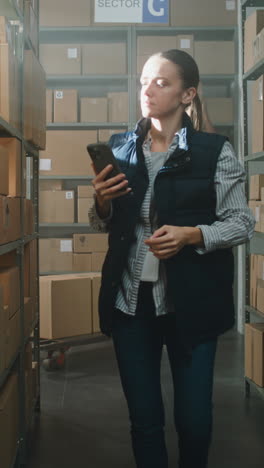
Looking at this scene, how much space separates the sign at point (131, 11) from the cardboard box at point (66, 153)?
97 centimetres

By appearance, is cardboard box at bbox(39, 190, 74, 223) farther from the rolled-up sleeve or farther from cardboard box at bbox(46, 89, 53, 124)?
the rolled-up sleeve

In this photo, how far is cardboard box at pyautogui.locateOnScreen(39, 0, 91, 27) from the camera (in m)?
4.73

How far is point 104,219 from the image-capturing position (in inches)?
59.6

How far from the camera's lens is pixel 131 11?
185 inches

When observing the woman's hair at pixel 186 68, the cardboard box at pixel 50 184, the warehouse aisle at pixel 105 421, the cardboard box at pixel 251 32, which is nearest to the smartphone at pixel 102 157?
the woman's hair at pixel 186 68

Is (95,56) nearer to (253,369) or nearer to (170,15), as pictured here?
(170,15)

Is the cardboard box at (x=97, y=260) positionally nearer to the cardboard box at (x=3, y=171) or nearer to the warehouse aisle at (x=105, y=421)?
the warehouse aisle at (x=105, y=421)

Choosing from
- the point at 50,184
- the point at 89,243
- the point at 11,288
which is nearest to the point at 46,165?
the point at 50,184

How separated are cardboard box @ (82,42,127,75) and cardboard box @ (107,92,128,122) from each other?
0.21m

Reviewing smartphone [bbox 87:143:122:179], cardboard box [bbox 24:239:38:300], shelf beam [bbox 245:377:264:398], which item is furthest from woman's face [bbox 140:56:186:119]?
shelf beam [bbox 245:377:264:398]

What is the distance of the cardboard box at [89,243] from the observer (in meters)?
4.73

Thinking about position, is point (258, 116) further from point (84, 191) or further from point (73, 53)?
point (73, 53)

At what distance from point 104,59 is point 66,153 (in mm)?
859

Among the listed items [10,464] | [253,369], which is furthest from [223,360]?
[10,464]
